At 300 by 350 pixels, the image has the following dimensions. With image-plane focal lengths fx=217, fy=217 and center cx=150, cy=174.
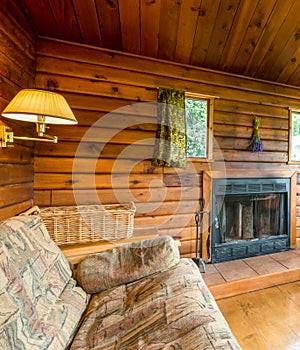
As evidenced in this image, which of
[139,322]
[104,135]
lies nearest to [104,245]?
[139,322]

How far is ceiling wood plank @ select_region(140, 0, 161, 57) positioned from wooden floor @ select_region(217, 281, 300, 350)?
2480 mm

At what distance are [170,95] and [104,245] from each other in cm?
157

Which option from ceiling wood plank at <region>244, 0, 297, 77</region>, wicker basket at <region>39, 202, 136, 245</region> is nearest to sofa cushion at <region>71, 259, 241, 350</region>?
wicker basket at <region>39, 202, 136, 245</region>

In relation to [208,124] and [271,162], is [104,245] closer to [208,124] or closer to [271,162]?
[208,124]

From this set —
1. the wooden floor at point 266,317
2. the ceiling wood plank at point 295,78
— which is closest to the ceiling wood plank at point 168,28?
the ceiling wood plank at point 295,78

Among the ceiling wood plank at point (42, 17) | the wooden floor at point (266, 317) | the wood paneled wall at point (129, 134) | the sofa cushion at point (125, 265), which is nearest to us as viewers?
the sofa cushion at point (125, 265)

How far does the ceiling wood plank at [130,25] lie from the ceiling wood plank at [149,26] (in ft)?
0.13

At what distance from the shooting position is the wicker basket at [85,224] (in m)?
1.63

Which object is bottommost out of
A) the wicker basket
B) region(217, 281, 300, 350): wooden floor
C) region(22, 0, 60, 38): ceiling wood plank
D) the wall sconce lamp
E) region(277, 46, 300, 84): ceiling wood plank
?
region(217, 281, 300, 350): wooden floor

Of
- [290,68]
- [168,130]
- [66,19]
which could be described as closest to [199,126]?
[168,130]

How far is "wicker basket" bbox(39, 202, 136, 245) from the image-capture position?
163 centimetres

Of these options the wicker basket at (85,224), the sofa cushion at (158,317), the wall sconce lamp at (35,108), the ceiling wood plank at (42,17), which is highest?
the ceiling wood plank at (42,17)

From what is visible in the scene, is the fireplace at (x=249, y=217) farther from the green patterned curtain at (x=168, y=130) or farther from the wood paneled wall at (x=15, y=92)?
the wood paneled wall at (x=15, y=92)

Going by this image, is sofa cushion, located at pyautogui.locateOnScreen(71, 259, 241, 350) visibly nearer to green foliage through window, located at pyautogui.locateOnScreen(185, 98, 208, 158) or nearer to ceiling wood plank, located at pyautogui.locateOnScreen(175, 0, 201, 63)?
green foliage through window, located at pyautogui.locateOnScreen(185, 98, 208, 158)
